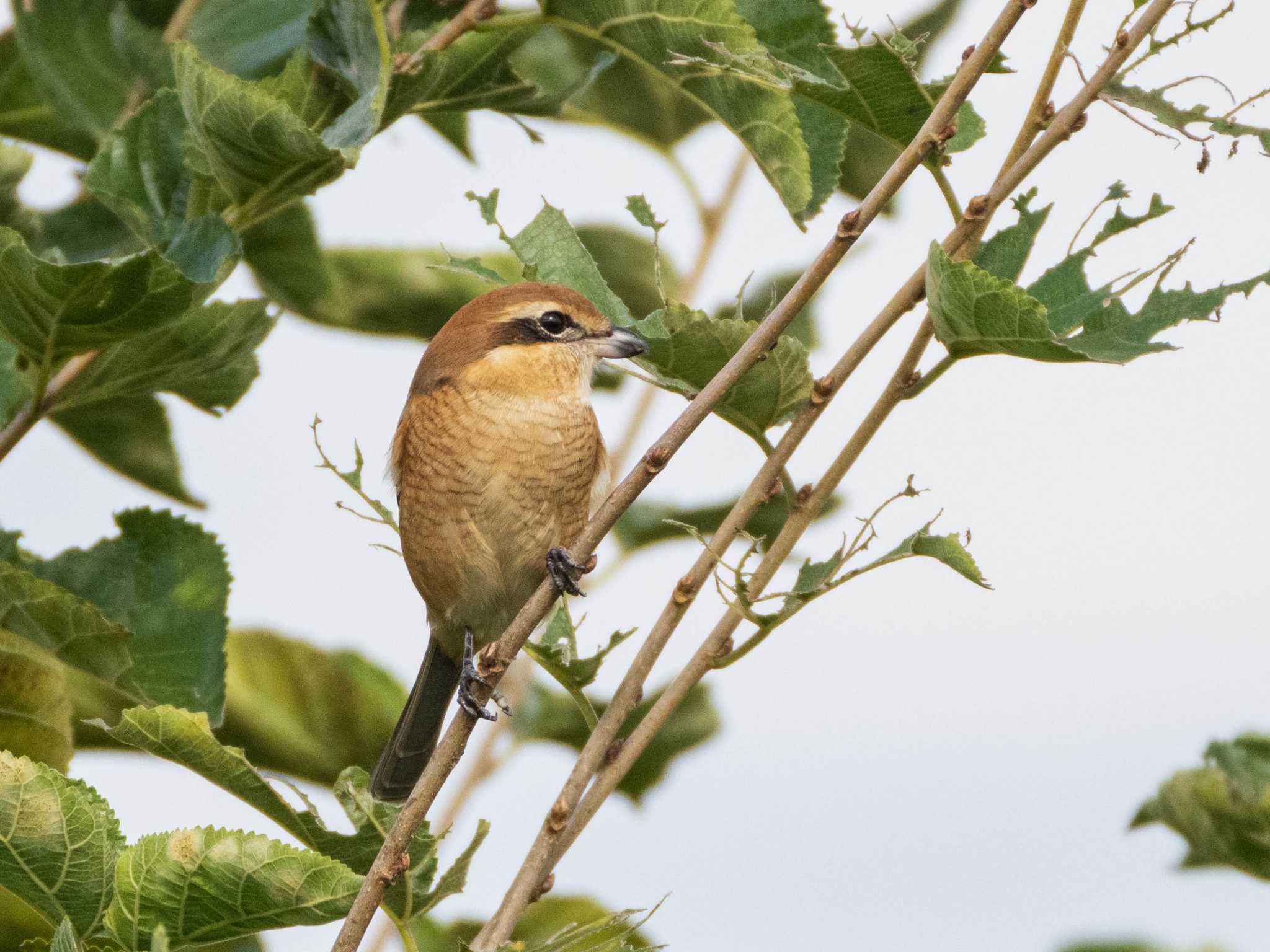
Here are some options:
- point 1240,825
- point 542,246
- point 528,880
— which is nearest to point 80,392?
point 542,246

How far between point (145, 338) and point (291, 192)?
0.31 meters

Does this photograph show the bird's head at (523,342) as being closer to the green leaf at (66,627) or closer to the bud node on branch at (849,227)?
the green leaf at (66,627)

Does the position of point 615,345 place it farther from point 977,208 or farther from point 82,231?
point 977,208

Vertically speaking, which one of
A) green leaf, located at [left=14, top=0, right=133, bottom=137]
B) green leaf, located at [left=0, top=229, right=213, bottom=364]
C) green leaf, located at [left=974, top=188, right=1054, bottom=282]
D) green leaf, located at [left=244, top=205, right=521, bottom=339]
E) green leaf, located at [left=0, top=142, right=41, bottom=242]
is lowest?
green leaf, located at [left=974, top=188, right=1054, bottom=282]

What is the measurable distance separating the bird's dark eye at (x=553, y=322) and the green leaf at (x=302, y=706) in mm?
781

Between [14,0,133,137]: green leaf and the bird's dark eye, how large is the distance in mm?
890

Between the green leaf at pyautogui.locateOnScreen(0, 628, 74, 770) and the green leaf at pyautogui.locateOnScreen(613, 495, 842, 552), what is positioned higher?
the green leaf at pyautogui.locateOnScreen(613, 495, 842, 552)

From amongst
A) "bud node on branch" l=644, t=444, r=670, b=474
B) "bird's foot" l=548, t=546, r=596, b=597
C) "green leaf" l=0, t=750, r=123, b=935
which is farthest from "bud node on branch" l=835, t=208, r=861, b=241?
"green leaf" l=0, t=750, r=123, b=935

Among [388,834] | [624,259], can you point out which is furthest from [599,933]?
[624,259]

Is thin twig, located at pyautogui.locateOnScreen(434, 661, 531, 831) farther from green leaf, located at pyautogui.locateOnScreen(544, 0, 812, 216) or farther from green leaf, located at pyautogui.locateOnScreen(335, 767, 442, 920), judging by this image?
green leaf, located at pyautogui.locateOnScreen(544, 0, 812, 216)

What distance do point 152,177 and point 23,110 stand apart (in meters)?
0.70

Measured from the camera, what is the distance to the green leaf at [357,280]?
280 cm

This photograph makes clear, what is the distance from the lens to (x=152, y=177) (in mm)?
2289

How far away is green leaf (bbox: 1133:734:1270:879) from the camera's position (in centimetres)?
221
